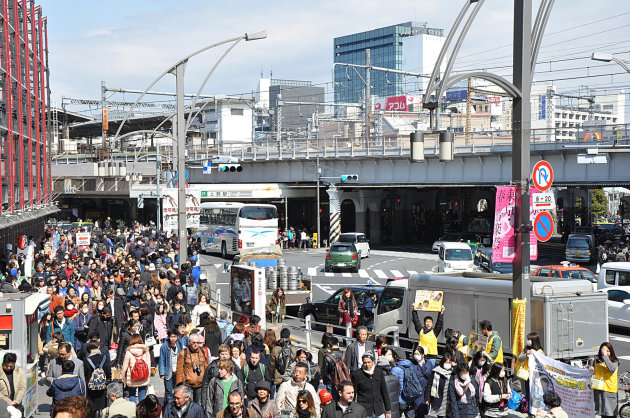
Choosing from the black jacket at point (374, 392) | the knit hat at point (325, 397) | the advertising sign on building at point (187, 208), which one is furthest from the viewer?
the advertising sign on building at point (187, 208)

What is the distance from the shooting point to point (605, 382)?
38.9ft

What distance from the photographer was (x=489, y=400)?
10977 mm

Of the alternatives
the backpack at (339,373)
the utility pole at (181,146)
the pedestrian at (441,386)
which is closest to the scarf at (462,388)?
the pedestrian at (441,386)

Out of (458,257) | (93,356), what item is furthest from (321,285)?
(93,356)

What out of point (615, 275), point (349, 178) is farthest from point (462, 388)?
point (349, 178)

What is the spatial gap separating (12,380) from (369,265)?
120 ft

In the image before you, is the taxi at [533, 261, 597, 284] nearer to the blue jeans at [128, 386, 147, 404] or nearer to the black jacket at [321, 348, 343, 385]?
the black jacket at [321, 348, 343, 385]

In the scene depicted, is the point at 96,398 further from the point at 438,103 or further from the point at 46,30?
the point at 46,30

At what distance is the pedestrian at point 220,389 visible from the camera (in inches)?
392

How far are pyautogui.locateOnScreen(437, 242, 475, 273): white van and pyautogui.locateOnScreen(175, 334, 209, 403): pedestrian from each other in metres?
27.2

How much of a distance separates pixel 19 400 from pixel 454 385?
6.06 metres

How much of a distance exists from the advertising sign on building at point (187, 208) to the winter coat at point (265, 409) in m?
16.5

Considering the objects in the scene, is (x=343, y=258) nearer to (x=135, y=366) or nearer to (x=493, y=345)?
(x=493, y=345)

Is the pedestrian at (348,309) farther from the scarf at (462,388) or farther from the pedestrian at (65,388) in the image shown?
the pedestrian at (65,388)
